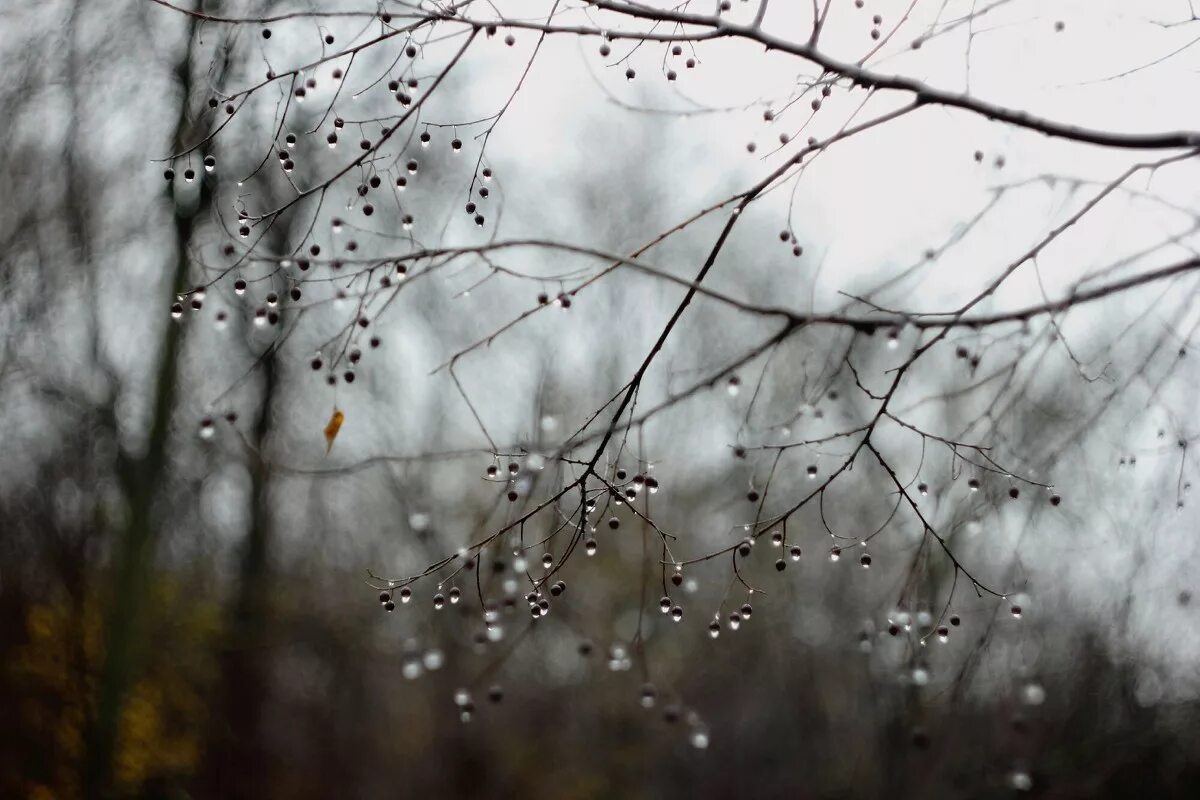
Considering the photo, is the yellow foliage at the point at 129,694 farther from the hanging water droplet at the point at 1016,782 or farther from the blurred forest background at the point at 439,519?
the hanging water droplet at the point at 1016,782

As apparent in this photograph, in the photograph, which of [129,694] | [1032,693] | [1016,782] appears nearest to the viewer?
[1032,693]

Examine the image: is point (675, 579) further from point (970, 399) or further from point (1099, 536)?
point (970, 399)

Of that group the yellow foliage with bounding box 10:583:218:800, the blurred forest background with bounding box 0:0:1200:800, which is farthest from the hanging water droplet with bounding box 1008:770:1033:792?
the yellow foliage with bounding box 10:583:218:800

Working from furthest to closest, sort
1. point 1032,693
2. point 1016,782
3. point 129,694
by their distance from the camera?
1. point 129,694
2. point 1016,782
3. point 1032,693

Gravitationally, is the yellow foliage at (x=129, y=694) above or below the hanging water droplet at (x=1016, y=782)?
above

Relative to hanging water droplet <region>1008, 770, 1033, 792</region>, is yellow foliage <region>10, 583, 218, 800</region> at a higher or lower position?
higher

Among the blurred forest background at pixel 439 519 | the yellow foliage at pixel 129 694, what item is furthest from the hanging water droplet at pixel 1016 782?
the yellow foliage at pixel 129 694

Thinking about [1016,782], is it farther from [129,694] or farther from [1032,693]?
[129,694]

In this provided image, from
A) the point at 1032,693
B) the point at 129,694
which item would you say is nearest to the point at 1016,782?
the point at 1032,693

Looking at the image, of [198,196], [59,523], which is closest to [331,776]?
[59,523]

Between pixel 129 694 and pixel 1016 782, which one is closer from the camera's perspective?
pixel 1016 782

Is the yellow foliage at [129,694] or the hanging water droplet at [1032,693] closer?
the hanging water droplet at [1032,693]

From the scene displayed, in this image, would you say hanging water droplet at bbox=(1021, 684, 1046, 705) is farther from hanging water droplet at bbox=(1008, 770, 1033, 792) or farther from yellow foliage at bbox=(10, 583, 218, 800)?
yellow foliage at bbox=(10, 583, 218, 800)

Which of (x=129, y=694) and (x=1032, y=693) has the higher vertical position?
(x=129, y=694)
